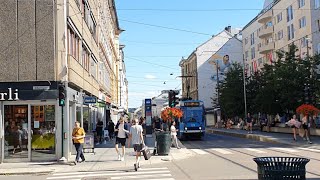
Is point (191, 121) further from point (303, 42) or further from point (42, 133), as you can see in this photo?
point (303, 42)

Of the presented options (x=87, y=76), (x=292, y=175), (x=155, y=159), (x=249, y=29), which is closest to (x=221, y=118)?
(x=249, y=29)

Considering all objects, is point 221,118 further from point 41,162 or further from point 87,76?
point 41,162

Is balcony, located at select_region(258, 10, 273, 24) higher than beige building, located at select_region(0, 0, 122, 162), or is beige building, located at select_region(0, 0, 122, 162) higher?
balcony, located at select_region(258, 10, 273, 24)

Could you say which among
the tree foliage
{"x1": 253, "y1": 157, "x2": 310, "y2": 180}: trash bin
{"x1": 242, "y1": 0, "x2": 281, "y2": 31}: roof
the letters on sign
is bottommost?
{"x1": 253, "y1": 157, "x2": 310, "y2": 180}: trash bin

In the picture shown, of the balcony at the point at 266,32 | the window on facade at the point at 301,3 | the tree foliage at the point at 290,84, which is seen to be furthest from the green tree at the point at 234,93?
the balcony at the point at 266,32

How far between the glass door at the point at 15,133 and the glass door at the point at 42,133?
0.34 meters

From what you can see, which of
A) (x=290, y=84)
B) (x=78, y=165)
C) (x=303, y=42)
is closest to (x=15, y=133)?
(x=78, y=165)

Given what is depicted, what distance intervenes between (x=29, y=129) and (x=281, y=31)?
50.0 m

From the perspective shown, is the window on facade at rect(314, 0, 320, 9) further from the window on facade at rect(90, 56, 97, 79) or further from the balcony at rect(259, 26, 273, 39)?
the window on facade at rect(90, 56, 97, 79)

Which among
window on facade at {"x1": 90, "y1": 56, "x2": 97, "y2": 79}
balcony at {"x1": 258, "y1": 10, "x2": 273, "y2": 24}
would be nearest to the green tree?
balcony at {"x1": 258, "y1": 10, "x2": 273, "y2": 24}

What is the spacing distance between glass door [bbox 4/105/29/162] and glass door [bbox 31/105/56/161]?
13.5 inches

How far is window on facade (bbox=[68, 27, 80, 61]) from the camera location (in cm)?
2311

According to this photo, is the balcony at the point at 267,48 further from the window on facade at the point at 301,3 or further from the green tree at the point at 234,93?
the window on facade at the point at 301,3

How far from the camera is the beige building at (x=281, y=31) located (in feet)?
175
